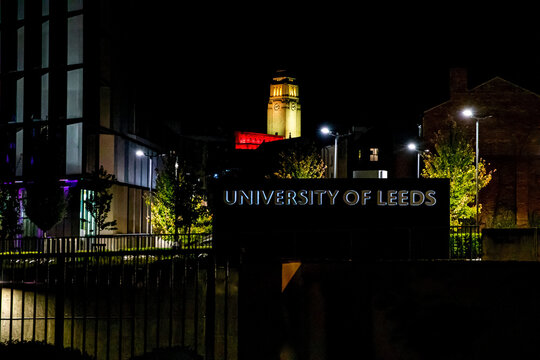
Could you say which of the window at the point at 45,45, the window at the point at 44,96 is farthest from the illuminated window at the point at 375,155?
the window at the point at 45,45

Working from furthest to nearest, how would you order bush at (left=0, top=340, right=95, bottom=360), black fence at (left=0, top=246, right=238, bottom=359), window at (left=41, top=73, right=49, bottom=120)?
window at (left=41, top=73, right=49, bottom=120), black fence at (left=0, top=246, right=238, bottom=359), bush at (left=0, top=340, right=95, bottom=360)

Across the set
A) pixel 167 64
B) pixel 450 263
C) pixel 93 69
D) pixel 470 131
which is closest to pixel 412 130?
pixel 470 131

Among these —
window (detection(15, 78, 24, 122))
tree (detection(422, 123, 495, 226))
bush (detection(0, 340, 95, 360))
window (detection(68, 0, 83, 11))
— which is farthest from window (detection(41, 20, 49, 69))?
bush (detection(0, 340, 95, 360))

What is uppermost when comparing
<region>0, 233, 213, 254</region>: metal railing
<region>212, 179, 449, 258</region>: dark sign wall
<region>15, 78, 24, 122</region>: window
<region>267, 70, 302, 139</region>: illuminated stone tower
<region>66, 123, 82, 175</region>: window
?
<region>267, 70, 302, 139</region>: illuminated stone tower

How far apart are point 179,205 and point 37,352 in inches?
1262

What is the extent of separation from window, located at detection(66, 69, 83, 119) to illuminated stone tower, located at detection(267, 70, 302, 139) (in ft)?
452

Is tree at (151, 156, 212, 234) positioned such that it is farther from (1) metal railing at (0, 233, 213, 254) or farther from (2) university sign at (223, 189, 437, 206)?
(2) university sign at (223, 189, 437, 206)

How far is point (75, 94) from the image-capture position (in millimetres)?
48688

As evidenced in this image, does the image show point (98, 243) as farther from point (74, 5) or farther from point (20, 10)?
point (20, 10)

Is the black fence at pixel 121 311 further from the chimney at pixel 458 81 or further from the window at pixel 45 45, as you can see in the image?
the chimney at pixel 458 81

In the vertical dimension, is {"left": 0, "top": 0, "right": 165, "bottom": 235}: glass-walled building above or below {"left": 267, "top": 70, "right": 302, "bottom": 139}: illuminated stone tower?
below

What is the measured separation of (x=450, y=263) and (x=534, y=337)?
136cm

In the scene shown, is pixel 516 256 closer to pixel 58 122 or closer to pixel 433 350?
pixel 433 350

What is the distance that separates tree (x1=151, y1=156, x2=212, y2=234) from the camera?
3900 centimetres
